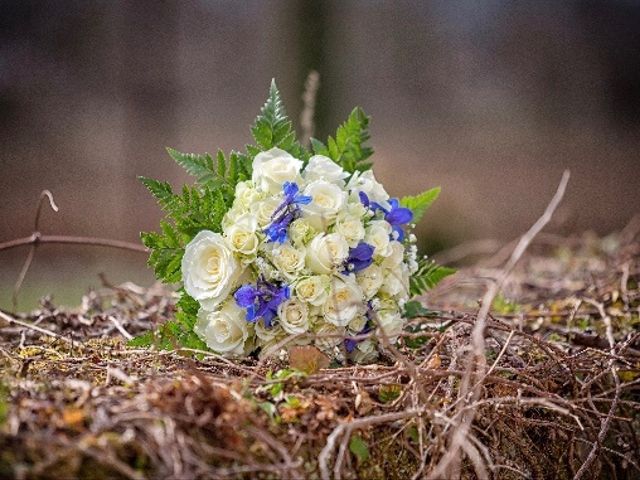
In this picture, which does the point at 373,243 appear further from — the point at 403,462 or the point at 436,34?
the point at 436,34

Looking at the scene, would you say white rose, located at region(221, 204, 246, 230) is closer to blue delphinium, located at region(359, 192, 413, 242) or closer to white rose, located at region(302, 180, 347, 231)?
white rose, located at region(302, 180, 347, 231)

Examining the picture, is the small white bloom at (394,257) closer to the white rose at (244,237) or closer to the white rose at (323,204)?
the white rose at (323,204)

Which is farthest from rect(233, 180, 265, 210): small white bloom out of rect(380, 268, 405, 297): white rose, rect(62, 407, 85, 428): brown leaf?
rect(62, 407, 85, 428): brown leaf

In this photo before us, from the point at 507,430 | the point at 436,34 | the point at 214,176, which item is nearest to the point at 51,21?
the point at 436,34

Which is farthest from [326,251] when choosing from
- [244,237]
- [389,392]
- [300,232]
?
[389,392]

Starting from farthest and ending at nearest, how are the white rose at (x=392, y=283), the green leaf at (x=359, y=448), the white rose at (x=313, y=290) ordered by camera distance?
the white rose at (x=392, y=283) < the white rose at (x=313, y=290) < the green leaf at (x=359, y=448)

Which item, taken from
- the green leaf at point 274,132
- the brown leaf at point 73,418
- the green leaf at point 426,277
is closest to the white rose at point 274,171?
the green leaf at point 274,132

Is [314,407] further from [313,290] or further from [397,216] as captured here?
[397,216]

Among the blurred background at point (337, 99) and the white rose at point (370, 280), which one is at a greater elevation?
the blurred background at point (337, 99)
